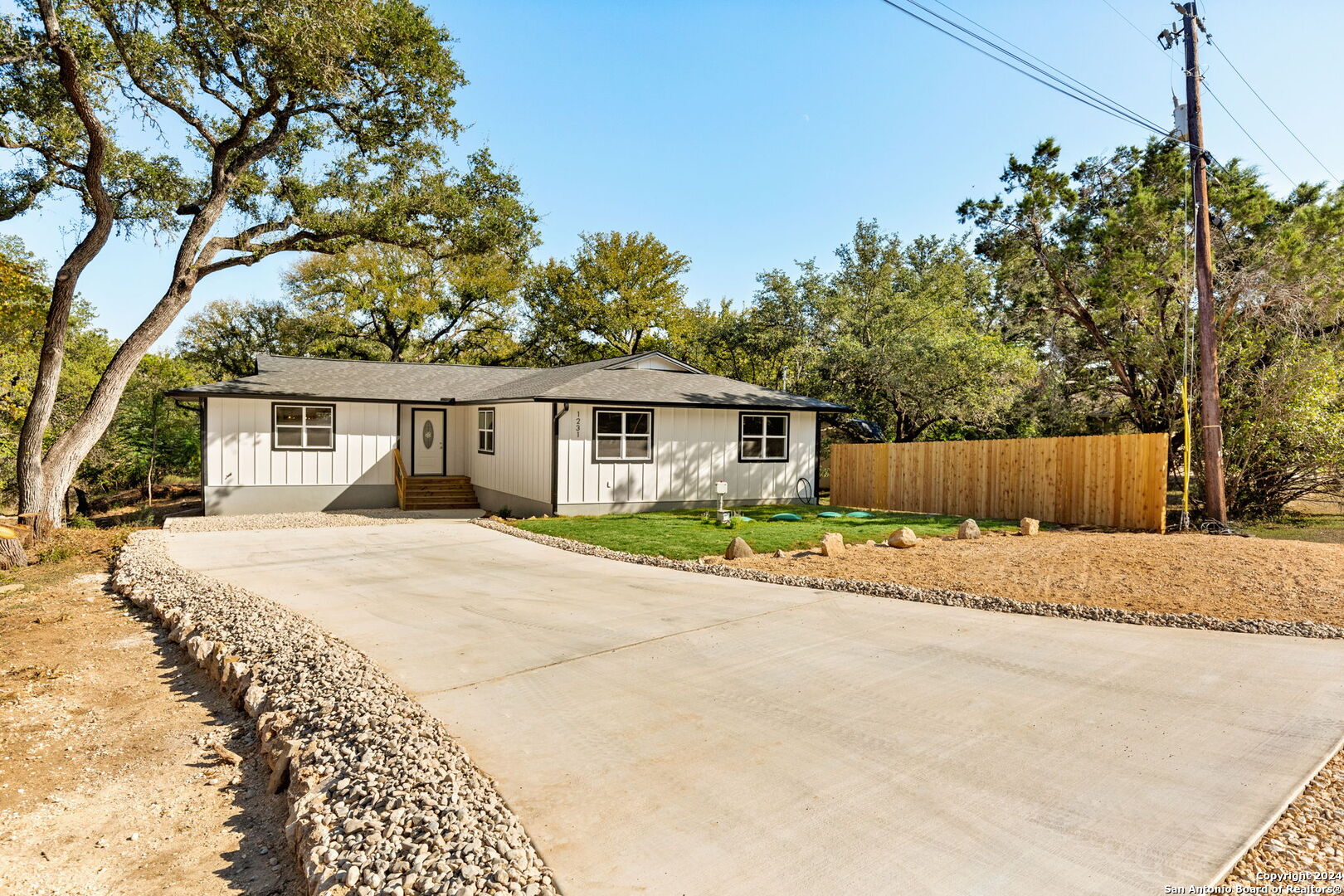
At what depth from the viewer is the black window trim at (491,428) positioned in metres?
15.7

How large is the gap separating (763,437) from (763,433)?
10cm

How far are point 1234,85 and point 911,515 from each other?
9356mm

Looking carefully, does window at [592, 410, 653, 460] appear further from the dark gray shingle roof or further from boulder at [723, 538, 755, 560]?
boulder at [723, 538, 755, 560]

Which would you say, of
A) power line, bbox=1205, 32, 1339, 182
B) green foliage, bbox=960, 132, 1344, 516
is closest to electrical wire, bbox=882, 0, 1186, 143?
power line, bbox=1205, 32, 1339, 182

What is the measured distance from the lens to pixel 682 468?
14.7 m

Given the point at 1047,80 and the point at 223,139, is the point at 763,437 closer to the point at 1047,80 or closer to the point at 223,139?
the point at 1047,80

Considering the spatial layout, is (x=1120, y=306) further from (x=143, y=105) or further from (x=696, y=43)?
(x=143, y=105)

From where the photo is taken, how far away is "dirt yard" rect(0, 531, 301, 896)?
102 inches

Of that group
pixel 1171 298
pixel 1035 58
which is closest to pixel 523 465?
pixel 1035 58

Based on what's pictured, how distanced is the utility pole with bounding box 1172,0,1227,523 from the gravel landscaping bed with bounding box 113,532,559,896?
40.4ft

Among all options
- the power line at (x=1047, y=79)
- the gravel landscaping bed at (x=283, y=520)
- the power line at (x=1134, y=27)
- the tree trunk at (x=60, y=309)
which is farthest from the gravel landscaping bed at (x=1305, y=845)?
the tree trunk at (x=60, y=309)

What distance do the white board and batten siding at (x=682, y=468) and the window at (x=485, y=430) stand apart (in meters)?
3.41

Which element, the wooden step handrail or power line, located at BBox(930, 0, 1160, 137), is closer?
power line, located at BBox(930, 0, 1160, 137)

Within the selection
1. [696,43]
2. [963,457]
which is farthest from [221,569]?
[963,457]
